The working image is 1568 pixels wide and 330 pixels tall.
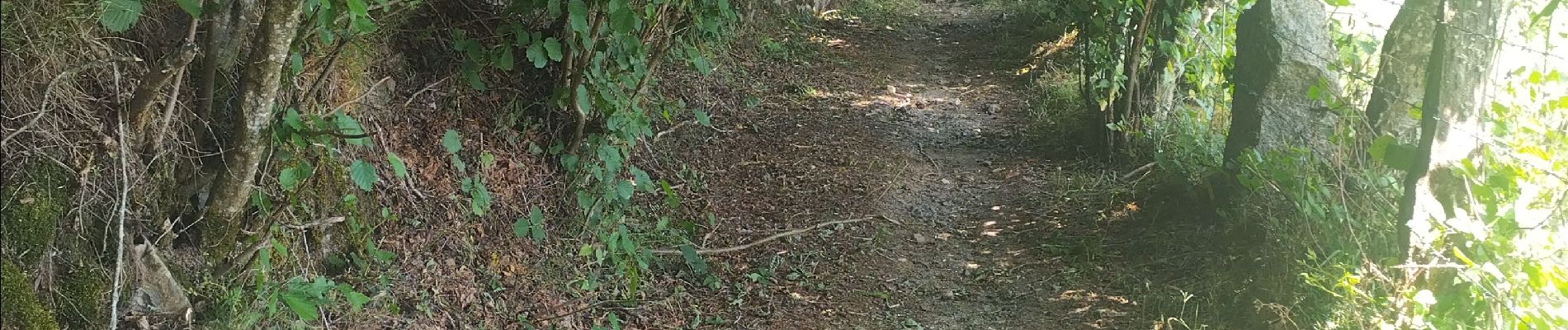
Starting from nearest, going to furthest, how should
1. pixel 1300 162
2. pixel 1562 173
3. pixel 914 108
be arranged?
pixel 1562 173 < pixel 1300 162 < pixel 914 108

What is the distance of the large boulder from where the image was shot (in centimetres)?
485

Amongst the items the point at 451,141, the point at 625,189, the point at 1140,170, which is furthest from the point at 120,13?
the point at 1140,170

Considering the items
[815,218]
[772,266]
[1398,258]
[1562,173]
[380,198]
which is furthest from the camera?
[815,218]

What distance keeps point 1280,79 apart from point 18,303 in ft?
16.2

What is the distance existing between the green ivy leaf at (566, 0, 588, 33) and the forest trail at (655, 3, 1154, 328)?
58.4 inches

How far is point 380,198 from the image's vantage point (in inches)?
155

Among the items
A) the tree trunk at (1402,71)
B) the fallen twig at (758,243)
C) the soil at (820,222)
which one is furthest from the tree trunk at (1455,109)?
the fallen twig at (758,243)

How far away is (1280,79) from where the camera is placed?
489 centimetres

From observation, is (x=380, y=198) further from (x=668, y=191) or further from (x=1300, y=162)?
(x=1300, y=162)

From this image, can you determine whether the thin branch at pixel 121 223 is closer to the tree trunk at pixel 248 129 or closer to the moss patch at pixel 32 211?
the moss patch at pixel 32 211

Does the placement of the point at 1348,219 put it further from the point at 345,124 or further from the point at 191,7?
the point at 191,7

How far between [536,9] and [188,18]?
178 centimetres

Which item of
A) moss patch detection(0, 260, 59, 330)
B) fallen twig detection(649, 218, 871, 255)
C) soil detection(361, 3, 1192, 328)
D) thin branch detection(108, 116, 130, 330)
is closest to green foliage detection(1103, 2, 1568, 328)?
soil detection(361, 3, 1192, 328)

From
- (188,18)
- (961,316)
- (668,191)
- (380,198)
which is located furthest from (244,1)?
(961,316)
